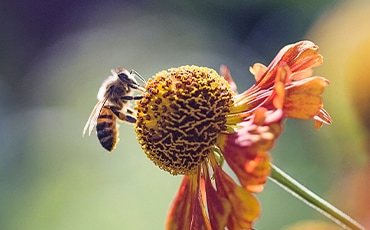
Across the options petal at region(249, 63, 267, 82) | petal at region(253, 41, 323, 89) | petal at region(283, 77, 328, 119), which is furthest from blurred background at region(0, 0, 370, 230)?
petal at region(283, 77, 328, 119)

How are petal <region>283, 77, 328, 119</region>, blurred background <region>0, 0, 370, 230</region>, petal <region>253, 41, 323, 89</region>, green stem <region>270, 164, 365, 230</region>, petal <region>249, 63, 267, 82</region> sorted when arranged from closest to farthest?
green stem <region>270, 164, 365, 230</region> → petal <region>283, 77, 328, 119</region> → petal <region>253, 41, 323, 89</region> → petal <region>249, 63, 267, 82</region> → blurred background <region>0, 0, 370, 230</region>

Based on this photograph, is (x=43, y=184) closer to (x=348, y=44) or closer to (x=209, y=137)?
(x=348, y=44)

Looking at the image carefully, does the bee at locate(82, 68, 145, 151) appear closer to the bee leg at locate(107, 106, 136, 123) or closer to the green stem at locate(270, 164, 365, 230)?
the bee leg at locate(107, 106, 136, 123)

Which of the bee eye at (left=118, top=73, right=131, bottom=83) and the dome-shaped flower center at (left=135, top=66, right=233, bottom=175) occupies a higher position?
the bee eye at (left=118, top=73, right=131, bottom=83)

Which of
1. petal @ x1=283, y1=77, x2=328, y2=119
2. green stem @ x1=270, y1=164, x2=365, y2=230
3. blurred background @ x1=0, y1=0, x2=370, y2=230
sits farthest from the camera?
blurred background @ x1=0, y1=0, x2=370, y2=230

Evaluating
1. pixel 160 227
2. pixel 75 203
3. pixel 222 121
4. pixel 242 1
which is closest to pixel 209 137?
pixel 222 121

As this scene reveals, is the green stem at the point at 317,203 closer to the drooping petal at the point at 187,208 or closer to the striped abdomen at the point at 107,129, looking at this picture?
the drooping petal at the point at 187,208
